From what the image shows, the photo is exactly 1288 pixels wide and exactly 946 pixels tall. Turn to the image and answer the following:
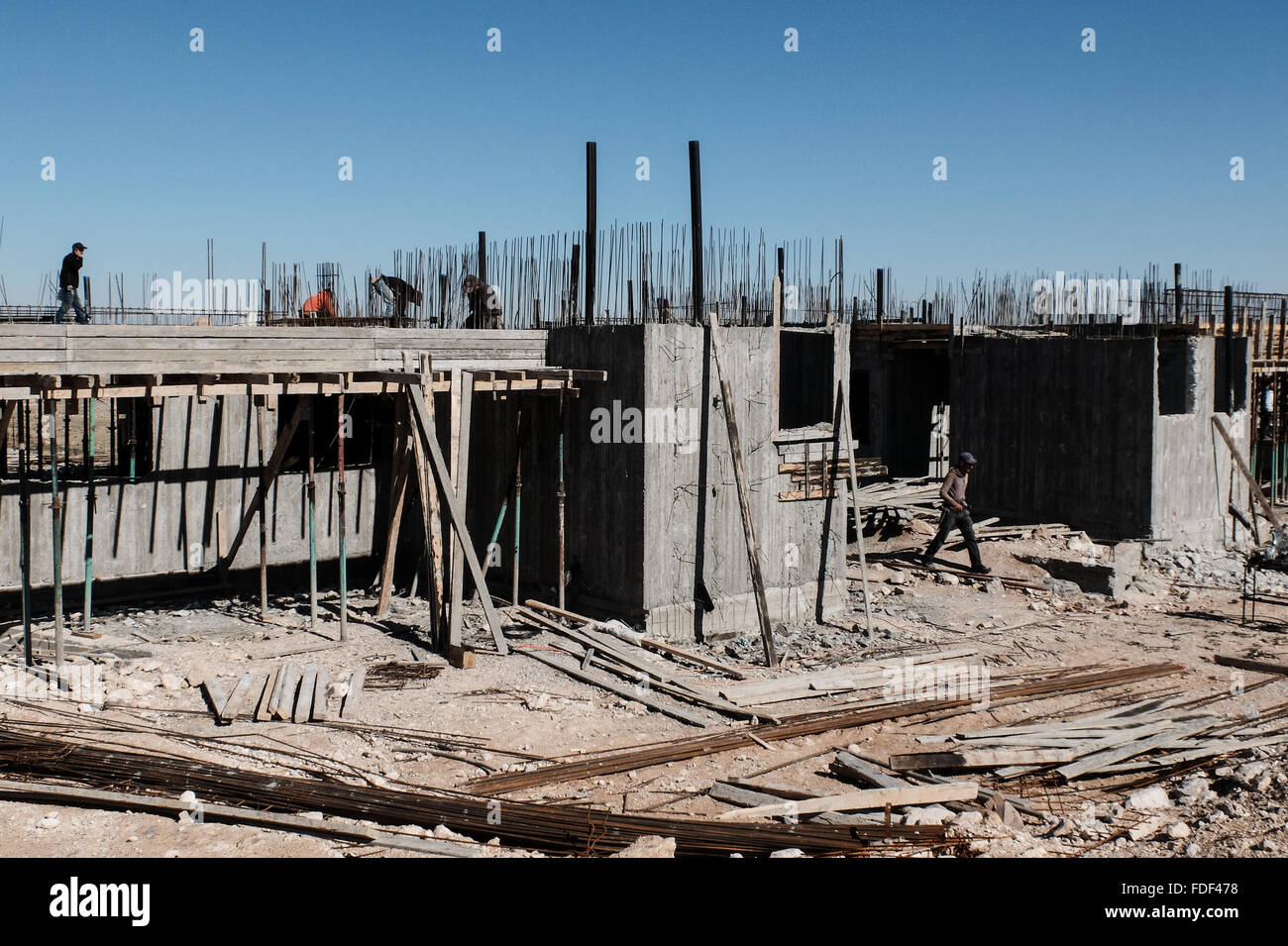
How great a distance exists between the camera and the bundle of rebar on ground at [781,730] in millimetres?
8336

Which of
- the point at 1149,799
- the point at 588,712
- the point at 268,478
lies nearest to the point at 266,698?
the point at 588,712

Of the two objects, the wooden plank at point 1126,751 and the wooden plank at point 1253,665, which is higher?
the wooden plank at point 1126,751

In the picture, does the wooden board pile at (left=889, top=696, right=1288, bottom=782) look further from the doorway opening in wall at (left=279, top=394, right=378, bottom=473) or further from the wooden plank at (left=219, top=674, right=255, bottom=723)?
the doorway opening in wall at (left=279, top=394, right=378, bottom=473)

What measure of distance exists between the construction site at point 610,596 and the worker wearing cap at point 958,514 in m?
0.11

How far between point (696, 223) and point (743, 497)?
3.68 m

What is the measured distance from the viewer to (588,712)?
10.0 m

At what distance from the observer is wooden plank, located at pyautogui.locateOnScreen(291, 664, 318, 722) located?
9.33 m

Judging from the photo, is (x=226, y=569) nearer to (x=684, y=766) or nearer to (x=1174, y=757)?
(x=684, y=766)

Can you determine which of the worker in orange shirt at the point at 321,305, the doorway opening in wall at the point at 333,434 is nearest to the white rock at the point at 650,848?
the doorway opening in wall at the point at 333,434

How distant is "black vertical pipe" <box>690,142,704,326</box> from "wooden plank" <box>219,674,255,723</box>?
6.55 m

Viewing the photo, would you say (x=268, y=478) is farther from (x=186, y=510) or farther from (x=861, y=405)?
(x=861, y=405)

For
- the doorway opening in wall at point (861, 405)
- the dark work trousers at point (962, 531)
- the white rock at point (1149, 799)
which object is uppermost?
the doorway opening in wall at point (861, 405)

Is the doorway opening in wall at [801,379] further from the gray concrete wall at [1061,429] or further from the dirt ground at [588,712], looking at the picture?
→ the gray concrete wall at [1061,429]
